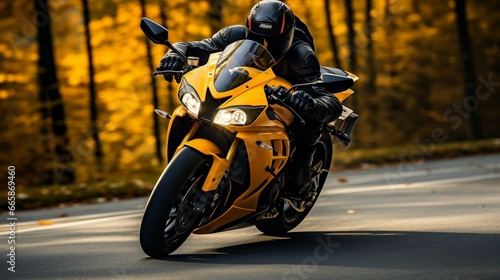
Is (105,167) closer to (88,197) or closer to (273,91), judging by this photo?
(88,197)

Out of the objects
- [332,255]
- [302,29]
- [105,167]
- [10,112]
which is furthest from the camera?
[105,167]

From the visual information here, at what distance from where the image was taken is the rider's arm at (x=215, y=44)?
7.85 metres

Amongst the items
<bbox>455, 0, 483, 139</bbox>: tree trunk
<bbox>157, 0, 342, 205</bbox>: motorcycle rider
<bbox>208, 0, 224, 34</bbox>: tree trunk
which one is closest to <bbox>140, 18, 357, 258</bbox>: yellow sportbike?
<bbox>157, 0, 342, 205</bbox>: motorcycle rider

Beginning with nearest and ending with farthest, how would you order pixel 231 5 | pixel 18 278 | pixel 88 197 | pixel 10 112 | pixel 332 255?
pixel 18 278
pixel 332 255
pixel 88 197
pixel 10 112
pixel 231 5

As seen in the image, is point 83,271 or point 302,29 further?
point 302,29

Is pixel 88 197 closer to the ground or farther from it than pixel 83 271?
closer to the ground

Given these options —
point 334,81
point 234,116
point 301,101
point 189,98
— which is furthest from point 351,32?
point 234,116

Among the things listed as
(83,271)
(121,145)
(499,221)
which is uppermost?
(83,271)

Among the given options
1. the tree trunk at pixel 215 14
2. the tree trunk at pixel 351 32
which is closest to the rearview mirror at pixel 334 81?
the tree trunk at pixel 215 14

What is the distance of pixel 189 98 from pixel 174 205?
800mm

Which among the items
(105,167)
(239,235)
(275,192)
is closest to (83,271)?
(275,192)

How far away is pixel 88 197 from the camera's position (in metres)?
13.6

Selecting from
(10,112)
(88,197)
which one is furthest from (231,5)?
(88,197)

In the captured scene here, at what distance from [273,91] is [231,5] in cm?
2226
